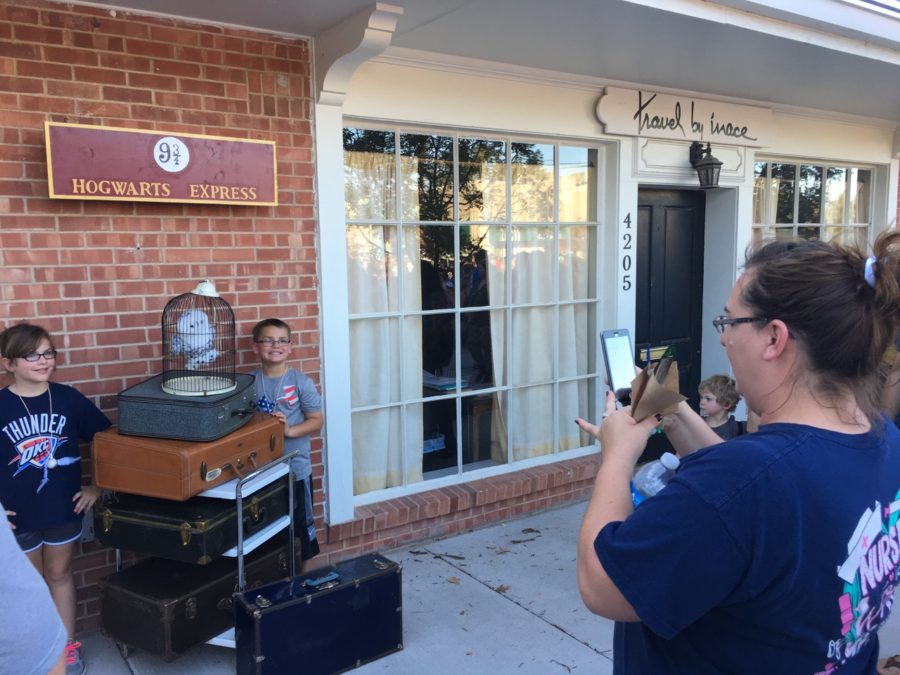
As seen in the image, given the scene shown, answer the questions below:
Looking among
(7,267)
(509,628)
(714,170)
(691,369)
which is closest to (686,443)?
(509,628)

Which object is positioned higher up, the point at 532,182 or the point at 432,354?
the point at 532,182

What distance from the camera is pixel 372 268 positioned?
14.4 feet

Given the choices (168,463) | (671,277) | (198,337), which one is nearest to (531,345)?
(671,277)

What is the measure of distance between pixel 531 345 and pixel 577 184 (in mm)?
1238

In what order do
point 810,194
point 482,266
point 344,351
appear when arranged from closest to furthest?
point 344,351, point 482,266, point 810,194

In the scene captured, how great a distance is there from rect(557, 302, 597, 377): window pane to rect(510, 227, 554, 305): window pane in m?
0.25

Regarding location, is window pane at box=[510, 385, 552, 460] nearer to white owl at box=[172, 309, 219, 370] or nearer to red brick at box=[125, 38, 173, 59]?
white owl at box=[172, 309, 219, 370]

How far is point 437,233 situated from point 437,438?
1.37 meters

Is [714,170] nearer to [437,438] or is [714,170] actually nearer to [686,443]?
[437,438]

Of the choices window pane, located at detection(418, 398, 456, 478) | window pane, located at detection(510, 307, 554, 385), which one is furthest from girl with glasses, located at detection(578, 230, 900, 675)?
window pane, located at detection(510, 307, 554, 385)

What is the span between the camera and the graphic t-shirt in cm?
369

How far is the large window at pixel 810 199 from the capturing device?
636cm

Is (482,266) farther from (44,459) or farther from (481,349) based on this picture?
(44,459)

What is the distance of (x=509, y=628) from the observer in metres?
3.57
